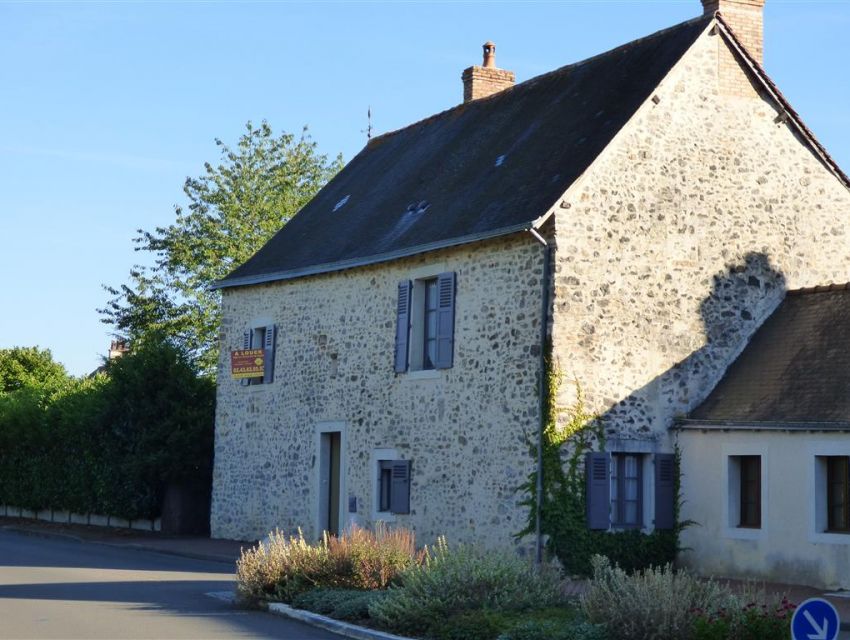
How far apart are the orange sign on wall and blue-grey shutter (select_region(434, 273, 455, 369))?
5688 millimetres

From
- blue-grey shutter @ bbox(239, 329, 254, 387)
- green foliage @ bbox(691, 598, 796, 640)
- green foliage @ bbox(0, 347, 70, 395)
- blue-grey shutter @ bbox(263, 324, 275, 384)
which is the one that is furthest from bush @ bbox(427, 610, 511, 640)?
green foliage @ bbox(0, 347, 70, 395)

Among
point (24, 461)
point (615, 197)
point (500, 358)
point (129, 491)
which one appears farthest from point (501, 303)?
point (24, 461)

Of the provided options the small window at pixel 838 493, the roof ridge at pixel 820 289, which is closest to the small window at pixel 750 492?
the small window at pixel 838 493

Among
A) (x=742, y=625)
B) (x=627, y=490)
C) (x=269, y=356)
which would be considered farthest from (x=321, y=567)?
(x=269, y=356)

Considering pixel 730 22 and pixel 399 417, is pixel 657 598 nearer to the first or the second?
pixel 399 417

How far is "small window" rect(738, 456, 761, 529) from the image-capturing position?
18344mm

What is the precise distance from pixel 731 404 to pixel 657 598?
8.22 metres

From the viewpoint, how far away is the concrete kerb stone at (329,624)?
1201 cm

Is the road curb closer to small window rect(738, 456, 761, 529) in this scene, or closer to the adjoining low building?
the adjoining low building

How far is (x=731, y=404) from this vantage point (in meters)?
18.9

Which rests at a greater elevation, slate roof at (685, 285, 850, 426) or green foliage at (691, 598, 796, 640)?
slate roof at (685, 285, 850, 426)

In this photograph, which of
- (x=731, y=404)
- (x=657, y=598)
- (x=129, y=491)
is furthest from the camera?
(x=129, y=491)

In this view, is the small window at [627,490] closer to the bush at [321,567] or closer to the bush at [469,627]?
the bush at [321,567]

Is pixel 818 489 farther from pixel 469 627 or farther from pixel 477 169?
pixel 477 169
